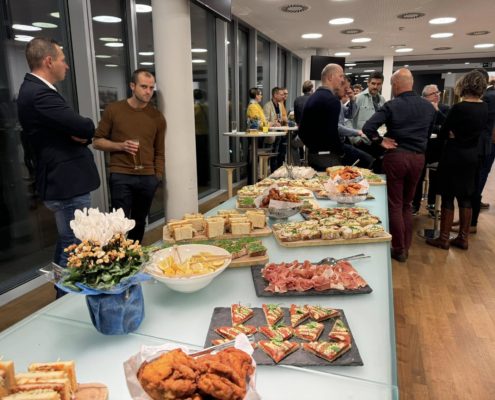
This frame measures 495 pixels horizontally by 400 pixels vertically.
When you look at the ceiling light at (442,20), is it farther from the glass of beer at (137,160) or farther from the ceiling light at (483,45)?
the glass of beer at (137,160)

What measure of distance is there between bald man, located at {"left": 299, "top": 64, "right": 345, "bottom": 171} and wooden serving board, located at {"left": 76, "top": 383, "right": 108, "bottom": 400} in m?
2.85

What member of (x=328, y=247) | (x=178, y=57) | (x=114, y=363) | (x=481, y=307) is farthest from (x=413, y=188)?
(x=114, y=363)

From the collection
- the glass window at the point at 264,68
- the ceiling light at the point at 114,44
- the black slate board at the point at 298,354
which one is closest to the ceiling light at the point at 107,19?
the ceiling light at the point at 114,44

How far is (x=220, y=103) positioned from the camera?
6.51 metres

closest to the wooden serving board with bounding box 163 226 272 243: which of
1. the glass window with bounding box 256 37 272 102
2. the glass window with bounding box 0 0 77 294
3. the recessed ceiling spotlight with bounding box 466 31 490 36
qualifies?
the glass window with bounding box 0 0 77 294

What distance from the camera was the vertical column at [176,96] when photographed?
276cm

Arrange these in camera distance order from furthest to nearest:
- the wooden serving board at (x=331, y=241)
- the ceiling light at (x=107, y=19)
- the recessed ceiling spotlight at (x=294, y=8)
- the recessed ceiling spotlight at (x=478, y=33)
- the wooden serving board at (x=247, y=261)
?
1. the recessed ceiling spotlight at (x=478, y=33)
2. the recessed ceiling spotlight at (x=294, y=8)
3. the ceiling light at (x=107, y=19)
4. the wooden serving board at (x=331, y=241)
5. the wooden serving board at (x=247, y=261)

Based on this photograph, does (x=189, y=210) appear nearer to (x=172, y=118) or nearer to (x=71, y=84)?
(x=172, y=118)

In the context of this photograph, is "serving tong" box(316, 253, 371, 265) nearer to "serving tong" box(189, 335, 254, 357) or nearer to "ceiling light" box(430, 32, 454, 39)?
"serving tong" box(189, 335, 254, 357)

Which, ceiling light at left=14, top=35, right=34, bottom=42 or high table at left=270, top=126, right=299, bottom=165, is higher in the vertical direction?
ceiling light at left=14, top=35, right=34, bottom=42

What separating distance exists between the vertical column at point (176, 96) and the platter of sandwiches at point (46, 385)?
7.75 feet

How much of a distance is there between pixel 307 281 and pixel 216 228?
632mm

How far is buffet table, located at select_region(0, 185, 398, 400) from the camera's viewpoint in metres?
0.86

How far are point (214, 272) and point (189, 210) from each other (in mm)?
1999
